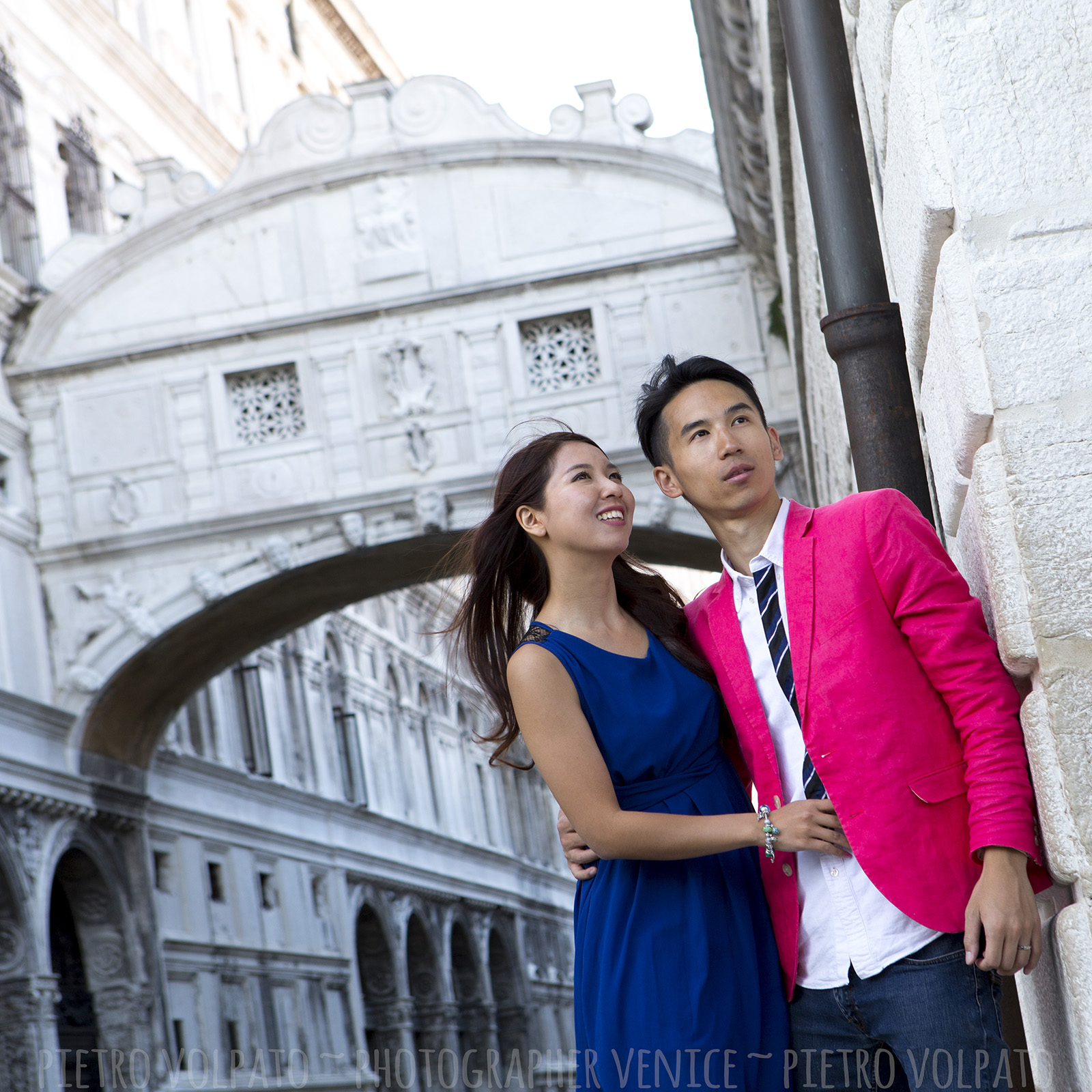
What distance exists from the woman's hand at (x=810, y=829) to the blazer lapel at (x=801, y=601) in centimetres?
13

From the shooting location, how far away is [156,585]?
13.1 meters

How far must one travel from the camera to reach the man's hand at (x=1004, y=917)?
1798mm

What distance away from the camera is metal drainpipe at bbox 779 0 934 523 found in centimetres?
288

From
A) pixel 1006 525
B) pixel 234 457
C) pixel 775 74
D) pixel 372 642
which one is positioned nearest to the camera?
A: pixel 1006 525

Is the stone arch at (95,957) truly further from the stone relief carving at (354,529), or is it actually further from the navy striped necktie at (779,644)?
the navy striped necktie at (779,644)

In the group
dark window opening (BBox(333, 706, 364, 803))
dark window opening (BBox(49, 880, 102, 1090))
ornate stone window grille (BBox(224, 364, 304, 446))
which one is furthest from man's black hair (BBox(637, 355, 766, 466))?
dark window opening (BBox(333, 706, 364, 803))

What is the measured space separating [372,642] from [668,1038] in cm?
2285

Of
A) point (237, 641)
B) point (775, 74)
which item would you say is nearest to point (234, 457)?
point (237, 641)

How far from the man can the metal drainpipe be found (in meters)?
0.77

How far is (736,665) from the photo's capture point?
2.19 m

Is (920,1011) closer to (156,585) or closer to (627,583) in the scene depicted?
(627,583)

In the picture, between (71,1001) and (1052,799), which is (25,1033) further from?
(1052,799)

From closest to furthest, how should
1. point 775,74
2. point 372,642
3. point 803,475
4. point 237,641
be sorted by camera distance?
point 775,74 < point 803,475 < point 237,641 < point 372,642

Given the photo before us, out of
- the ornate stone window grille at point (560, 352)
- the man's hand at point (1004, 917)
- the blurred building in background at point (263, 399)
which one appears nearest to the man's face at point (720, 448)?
the man's hand at point (1004, 917)
